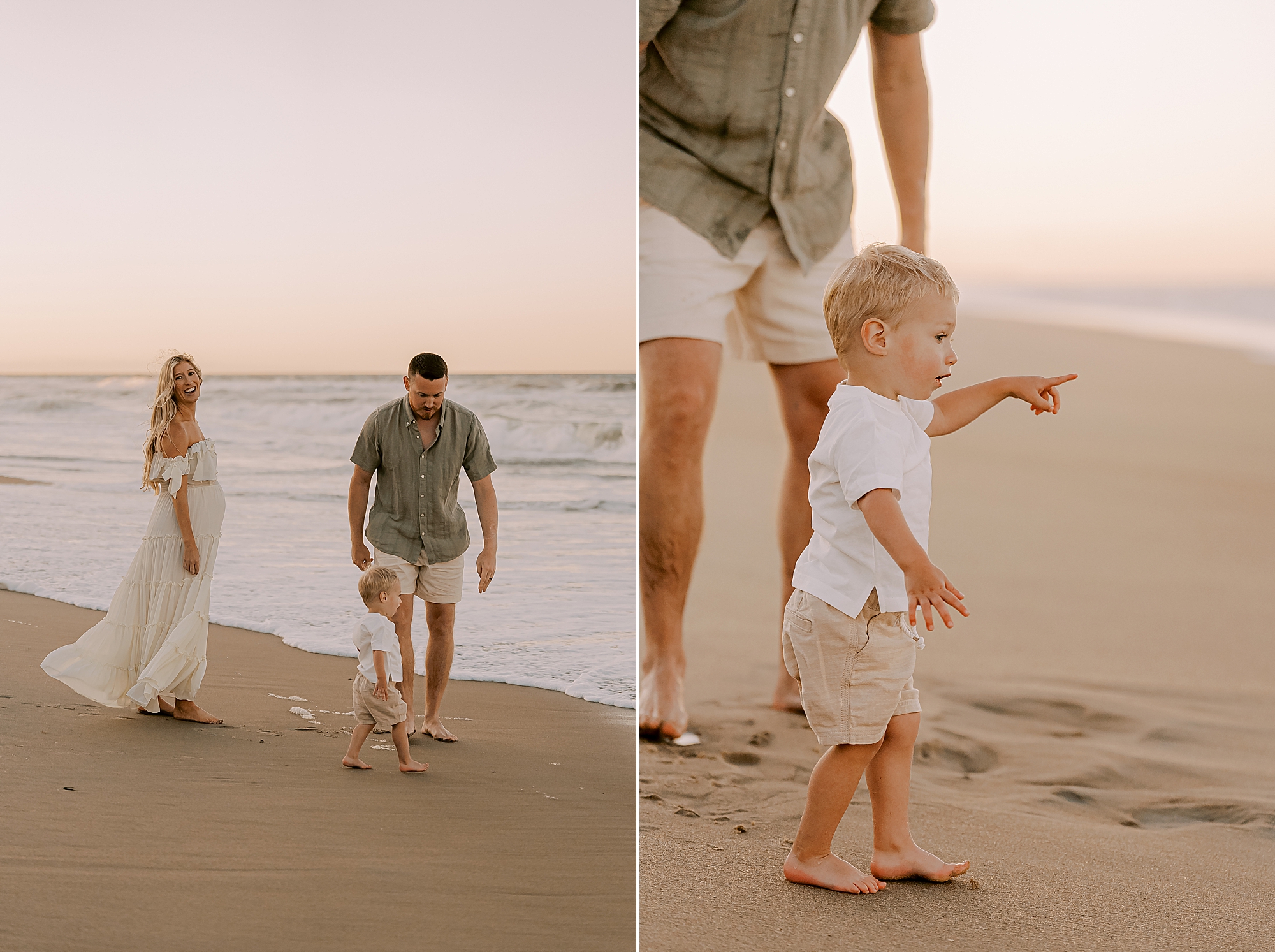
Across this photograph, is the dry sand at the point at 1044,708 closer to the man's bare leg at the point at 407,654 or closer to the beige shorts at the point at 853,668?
the beige shorts at the point at 853,668

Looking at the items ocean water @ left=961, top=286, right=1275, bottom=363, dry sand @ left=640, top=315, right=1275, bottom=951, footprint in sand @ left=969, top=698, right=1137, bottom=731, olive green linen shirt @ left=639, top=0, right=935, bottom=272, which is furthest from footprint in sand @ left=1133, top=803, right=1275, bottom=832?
ocean water @ left=961, top=286, right=1275, bottom=363

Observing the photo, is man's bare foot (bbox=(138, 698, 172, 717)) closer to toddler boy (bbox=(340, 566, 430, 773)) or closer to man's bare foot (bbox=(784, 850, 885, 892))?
toddler boy (bbox=(340, 566, 430, 773))

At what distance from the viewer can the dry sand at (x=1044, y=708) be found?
159cm

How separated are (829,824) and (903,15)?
5.05 ft

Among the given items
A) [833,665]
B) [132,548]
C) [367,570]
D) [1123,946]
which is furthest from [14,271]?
[1123,946]

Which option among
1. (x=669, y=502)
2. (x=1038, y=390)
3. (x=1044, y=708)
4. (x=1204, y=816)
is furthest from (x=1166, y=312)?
(x=1038, y=390)

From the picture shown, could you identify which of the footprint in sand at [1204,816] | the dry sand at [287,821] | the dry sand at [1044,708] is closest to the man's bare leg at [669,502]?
the dry sand at [1044,708]

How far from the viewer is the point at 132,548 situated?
5.40ft

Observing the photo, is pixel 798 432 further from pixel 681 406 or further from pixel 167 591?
pixel 167 591

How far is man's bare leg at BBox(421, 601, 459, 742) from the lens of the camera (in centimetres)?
155

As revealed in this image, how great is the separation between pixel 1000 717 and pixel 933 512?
6.33ft

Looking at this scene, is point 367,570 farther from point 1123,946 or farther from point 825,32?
point 825,32

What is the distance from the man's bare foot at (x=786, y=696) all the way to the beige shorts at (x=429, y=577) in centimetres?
120

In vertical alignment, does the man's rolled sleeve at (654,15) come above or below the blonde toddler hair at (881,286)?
above
